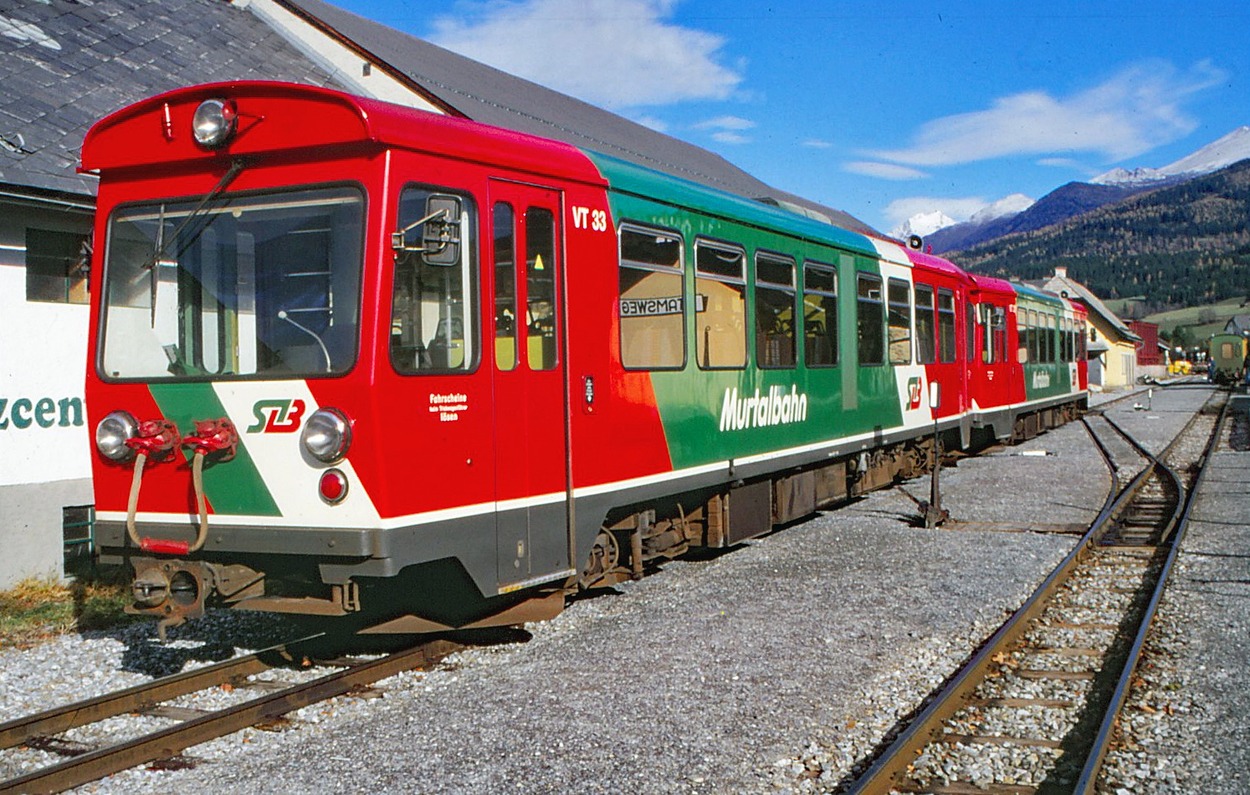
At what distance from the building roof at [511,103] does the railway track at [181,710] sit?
9994mm

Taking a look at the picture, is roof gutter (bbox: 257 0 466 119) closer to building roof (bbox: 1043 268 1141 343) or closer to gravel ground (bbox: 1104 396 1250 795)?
gravel ground (bbox: 1104 396 1250 795)

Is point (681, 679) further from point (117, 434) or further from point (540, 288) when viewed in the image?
point (117, 434)

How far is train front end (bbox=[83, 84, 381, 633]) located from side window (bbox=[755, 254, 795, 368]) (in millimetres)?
4357

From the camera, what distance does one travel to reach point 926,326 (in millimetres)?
14352

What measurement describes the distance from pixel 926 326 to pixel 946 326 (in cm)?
111

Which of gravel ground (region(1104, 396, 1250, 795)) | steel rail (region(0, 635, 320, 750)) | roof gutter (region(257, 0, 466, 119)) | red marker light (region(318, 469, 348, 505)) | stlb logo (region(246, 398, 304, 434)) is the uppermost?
roof gutter (region(257, 0, 466, 119))

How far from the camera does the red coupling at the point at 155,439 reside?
588 cm

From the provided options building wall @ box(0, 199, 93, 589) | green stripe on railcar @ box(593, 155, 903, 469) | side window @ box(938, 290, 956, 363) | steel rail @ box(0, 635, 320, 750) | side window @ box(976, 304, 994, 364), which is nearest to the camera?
steel rail @ box(0, 635, 320, 750)

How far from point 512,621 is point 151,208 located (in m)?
3.02

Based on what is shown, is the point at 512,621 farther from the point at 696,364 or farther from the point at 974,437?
the point at 974,437

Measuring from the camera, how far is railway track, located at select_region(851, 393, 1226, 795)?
15.3 ft

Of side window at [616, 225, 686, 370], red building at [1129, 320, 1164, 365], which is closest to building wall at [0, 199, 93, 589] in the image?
side window at [616, 225, 686, 370]

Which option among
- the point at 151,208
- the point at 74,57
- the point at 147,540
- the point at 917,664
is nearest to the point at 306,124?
the point at 151,208

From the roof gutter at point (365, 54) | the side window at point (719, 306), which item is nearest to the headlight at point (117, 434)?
the side window at point (719, 306)
